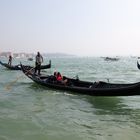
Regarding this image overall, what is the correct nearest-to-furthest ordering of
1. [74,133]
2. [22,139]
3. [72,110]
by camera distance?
[22,139] → [74,133] → [72,110]

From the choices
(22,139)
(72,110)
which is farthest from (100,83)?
(22,139)

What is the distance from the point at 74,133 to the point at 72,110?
216 centimetres

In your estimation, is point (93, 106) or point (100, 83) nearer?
point (93, 106)

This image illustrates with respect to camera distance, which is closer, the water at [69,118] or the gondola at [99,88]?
the water at [69,118]

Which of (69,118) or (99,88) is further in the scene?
(99,88)

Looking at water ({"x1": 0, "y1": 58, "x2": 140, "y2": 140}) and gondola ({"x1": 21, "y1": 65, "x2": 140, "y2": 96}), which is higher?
gondola ({"x1": 21, "y1": 65, "x2": 140, "y2": 96})

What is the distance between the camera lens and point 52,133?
237 inches

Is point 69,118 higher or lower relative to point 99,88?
lower

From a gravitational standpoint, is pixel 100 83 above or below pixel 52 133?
above

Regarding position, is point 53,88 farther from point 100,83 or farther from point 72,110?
point 72,110

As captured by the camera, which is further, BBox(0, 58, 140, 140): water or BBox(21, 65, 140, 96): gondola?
BBox(21, 65, 140, 96): gondola

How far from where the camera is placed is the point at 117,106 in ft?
28.3

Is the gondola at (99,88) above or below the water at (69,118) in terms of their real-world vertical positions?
above

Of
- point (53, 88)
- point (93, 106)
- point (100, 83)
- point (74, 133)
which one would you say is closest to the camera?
point (74, 133)
